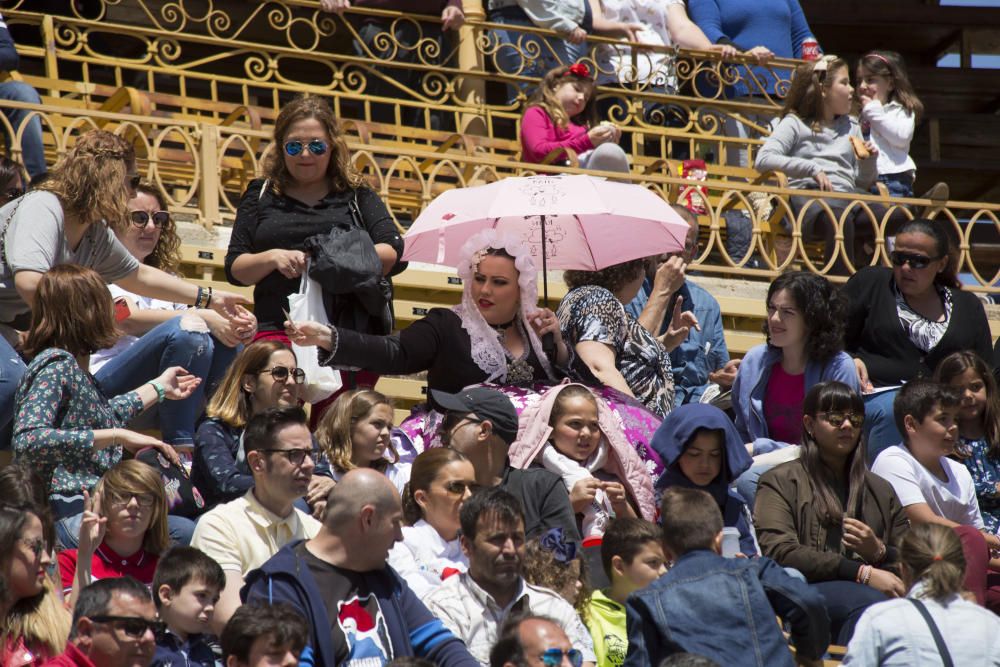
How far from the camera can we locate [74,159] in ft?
26.5

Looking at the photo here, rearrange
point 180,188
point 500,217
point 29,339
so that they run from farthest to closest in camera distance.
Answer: point 180,188 → point 500,217 → point 29,339

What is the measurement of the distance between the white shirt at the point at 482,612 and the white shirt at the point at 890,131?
6.95 metres

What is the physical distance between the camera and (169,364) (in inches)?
316

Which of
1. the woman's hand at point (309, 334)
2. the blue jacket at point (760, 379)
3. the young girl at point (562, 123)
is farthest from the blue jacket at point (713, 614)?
the young girl at point (562, 123)

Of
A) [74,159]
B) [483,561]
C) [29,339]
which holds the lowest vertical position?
[483,561]

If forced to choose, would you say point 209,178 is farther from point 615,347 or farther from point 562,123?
point 615,347

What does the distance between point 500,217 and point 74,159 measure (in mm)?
2375

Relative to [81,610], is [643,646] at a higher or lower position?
lower

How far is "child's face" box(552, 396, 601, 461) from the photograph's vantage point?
8026 millimetres

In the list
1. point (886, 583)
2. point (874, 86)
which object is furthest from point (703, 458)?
point (874, 86)

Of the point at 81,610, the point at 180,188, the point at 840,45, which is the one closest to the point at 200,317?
the point at 81,610

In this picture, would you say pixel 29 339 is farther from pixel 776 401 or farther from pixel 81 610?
pixel 776 401

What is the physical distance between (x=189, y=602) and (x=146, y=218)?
124 inches

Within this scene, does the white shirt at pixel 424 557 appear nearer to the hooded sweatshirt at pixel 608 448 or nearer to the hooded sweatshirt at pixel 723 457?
the hooded sweatshirt at pixel 608 448
